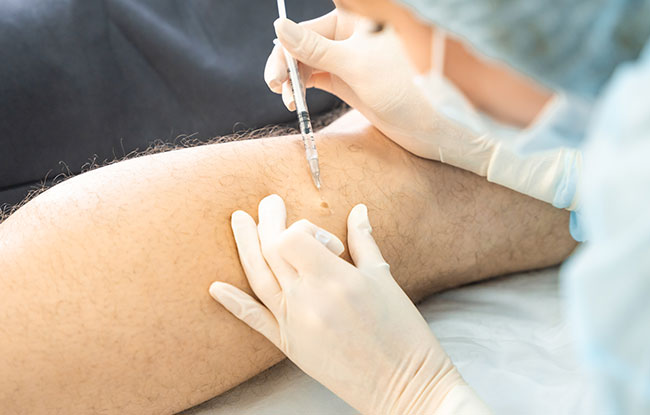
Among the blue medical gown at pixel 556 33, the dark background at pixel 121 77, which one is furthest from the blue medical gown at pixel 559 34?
the dark background at pixel 121 77

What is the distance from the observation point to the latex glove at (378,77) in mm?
1343

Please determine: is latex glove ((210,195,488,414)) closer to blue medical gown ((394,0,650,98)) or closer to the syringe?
the syringe

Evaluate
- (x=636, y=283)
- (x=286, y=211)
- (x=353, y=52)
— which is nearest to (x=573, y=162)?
(x=353, y=52)

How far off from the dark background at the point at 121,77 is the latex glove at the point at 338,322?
969mm

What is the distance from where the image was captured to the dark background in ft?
5.81

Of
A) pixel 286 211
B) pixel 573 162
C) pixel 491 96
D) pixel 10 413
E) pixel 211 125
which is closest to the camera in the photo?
pixel 491 96

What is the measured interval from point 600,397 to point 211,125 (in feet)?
5.60

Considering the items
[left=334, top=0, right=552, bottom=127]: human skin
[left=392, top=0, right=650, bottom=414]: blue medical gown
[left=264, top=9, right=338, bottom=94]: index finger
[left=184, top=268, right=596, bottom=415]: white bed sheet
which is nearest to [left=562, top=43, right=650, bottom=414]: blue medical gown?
[left=392, top=0, right=650, bottom=414]: blue medical gown

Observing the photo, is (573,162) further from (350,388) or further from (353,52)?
(350,388)

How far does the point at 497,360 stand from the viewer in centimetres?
132

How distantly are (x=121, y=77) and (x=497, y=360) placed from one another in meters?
1.42

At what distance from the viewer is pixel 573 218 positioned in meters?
1.25

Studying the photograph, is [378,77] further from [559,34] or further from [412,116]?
[559,34]

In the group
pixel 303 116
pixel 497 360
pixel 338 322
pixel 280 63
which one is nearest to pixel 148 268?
pixel 338 322
